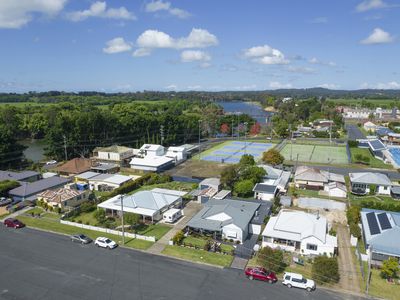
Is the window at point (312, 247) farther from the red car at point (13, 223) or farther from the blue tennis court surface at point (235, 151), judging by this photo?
the blue tennis court surface at point (235, 151)

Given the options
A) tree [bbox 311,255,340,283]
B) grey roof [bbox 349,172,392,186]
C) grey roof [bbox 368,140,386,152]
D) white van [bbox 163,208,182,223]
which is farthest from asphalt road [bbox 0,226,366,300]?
grey roof [bbox 368,140,386,152]

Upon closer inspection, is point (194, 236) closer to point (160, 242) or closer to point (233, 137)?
point (160, 242)

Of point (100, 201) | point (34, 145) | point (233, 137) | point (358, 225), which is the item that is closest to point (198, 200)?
point (100, 201)

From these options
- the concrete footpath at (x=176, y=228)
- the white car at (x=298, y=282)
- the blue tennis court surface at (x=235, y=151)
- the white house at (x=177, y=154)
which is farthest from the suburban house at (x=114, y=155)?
the white car at (x=298, y=282)

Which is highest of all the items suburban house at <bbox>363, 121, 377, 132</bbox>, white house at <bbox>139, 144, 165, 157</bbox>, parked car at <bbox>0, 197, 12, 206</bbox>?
suburban house at <bbox>363, 121, 377, 132</bbox>

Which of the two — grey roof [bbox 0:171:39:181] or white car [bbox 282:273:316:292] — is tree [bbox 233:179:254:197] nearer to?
white car [bbox 282:273:316:292]

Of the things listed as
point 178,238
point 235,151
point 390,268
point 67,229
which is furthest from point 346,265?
point 235,151

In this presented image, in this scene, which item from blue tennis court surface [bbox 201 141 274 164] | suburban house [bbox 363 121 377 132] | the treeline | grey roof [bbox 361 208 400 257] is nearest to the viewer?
grey roof [bbox 361 208 400 257]
